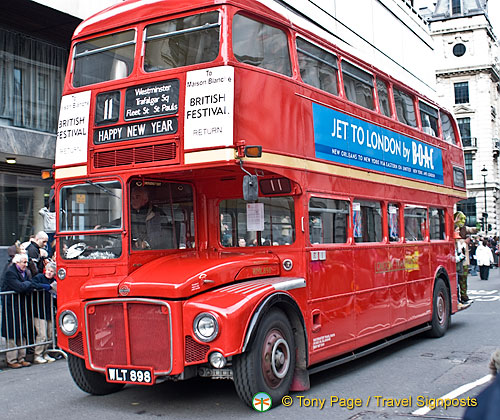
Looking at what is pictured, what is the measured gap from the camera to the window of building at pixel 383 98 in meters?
10.3

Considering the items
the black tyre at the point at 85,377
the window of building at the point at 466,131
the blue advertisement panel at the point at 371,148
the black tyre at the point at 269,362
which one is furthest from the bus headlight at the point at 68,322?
the window of building at the point at 466,131

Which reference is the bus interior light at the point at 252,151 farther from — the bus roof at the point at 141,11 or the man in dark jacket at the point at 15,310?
the man in dark jacket at the point at 15,310

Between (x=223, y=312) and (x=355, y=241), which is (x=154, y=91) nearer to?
(x=223, y=312)

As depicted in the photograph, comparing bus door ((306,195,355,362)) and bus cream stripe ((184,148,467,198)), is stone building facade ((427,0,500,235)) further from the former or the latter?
bus door ((306,195,355,362))

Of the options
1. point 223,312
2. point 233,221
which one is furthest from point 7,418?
point 233,221

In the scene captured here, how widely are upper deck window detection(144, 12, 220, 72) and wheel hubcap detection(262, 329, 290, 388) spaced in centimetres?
293

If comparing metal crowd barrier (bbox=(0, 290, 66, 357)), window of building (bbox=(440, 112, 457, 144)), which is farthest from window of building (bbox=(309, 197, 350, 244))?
window of building (bbox=(440, 112, 457, 144))

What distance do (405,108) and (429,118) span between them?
4.28 feet

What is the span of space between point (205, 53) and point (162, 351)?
3.05m

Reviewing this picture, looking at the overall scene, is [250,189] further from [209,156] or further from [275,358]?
[275,358]

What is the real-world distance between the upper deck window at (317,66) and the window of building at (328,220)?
4.76 ft

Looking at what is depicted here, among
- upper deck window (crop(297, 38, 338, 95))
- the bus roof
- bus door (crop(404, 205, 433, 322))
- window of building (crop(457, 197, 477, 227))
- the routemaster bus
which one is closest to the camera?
the routemaster bus

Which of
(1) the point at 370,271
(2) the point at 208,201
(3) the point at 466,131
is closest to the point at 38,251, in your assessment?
(2) the point at 208,201

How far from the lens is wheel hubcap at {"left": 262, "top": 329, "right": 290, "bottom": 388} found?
6754 millimetres
